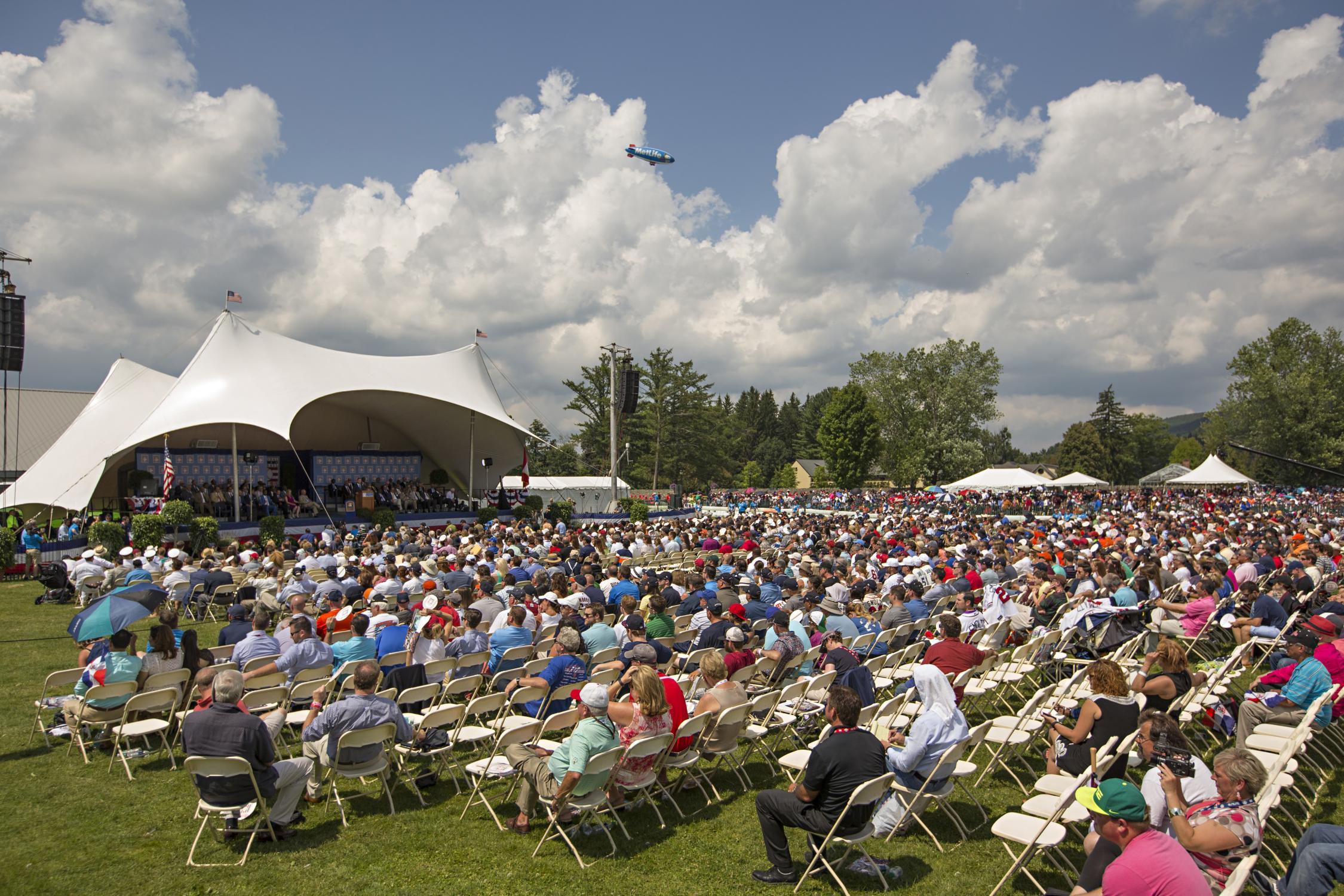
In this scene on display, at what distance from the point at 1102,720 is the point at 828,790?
1751 mm

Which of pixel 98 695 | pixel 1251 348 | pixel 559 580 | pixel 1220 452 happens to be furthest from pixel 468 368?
pixel 1220 452

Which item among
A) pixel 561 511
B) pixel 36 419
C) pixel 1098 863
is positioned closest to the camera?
pixel 1098 863

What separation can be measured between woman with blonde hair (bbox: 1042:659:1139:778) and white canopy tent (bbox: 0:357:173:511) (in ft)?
72.4

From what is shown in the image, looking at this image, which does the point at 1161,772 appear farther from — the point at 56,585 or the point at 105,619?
the point at 56,585

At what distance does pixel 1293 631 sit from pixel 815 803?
705 centimetres

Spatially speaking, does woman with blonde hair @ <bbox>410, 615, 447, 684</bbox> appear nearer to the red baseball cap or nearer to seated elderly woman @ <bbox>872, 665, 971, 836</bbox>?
seated elderly woman @ <bbox>872, 665, 971, 836</bbox>

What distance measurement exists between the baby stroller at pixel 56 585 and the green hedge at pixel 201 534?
4.63 m

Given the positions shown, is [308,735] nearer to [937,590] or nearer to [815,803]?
[815,803]

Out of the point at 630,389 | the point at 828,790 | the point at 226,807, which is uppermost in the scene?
the point at 630,389

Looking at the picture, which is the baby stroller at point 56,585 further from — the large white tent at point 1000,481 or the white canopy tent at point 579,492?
the large white tent at point 1000,481

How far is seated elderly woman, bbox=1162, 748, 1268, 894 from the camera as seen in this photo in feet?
10.7

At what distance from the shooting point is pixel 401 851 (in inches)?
171

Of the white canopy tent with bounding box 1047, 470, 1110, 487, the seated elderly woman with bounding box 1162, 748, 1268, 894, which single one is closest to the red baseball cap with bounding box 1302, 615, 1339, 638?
the seated elderly woman with bounding box 1162, 748, 1268, 894

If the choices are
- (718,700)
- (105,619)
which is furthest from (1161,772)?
(105,619)
